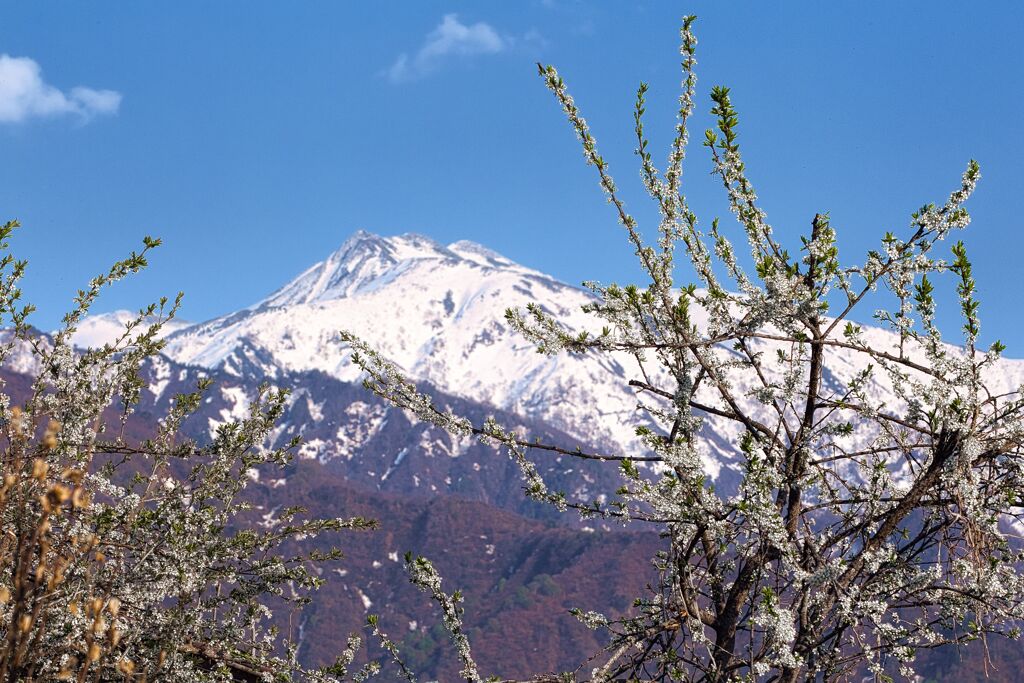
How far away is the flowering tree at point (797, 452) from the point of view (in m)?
4.01

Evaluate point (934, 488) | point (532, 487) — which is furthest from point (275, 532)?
point (934, 488)

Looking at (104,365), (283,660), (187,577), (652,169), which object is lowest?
(283,660)

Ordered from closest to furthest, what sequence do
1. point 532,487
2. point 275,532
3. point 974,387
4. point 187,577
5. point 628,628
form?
point 974,387 < point 187,577 < point 532,487 < point 628,628 < point 275,532

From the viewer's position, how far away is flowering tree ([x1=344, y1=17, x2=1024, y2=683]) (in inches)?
158

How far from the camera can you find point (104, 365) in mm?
6500

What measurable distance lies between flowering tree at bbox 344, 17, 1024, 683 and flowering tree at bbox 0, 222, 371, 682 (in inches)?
58.1

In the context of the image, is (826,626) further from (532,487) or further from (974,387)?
(532,487)

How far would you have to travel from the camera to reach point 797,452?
4.33 metres

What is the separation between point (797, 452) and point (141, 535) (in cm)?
387

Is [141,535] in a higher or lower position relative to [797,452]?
lower

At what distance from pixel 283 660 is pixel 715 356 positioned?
10.6 feet

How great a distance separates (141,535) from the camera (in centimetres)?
518

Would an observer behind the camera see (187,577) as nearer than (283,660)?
Yes

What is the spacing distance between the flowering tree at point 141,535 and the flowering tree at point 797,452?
4.84 ft
